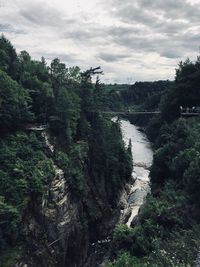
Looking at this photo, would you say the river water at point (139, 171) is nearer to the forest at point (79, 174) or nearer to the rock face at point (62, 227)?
the forest at point (79, 174)

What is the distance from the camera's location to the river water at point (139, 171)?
68812mm

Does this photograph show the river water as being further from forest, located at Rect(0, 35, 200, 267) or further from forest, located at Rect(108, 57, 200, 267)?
forest, located at Rect(108, 57, 200, 267)

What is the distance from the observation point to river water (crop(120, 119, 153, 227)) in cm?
6881

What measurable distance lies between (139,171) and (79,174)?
3764 cm

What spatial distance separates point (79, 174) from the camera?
172 feet

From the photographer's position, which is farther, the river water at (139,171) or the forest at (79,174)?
the river water at (139,171)

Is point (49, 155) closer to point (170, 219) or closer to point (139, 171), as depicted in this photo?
point (170, 219)

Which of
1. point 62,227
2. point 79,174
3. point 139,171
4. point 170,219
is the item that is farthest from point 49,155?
point 139,171

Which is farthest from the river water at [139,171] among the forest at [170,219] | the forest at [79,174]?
the forest at [170,219]

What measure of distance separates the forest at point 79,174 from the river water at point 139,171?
3.42 metres

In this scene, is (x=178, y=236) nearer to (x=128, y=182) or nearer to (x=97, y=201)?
(x=97, y=201)

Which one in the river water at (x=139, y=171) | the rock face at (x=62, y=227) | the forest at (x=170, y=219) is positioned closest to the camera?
the forest at (x=170, y=219)

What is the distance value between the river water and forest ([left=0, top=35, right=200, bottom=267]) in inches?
135

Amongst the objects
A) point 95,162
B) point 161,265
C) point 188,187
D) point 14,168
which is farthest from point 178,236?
point 95,162
